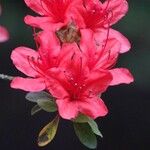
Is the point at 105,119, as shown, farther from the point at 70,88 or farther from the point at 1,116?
the point at 70,88

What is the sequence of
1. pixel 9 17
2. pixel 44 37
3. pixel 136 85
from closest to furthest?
pixel 44 37, pixel 9 17, pixel 136 85

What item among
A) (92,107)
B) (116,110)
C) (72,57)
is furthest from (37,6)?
(116,110)

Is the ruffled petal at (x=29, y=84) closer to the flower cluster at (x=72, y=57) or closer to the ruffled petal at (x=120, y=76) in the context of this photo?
the flower cluster at (x=72, y=57)

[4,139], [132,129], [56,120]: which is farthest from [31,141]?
[56,120]

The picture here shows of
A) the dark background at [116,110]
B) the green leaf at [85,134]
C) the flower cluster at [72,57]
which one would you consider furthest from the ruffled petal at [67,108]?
the dark background at [116,110]

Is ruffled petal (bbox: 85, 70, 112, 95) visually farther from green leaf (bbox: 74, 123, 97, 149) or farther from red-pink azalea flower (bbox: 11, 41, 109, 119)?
green leaf (bbox: 74, 123, 97, 149)

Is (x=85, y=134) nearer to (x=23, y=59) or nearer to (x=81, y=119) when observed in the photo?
(x=81, y=119)
